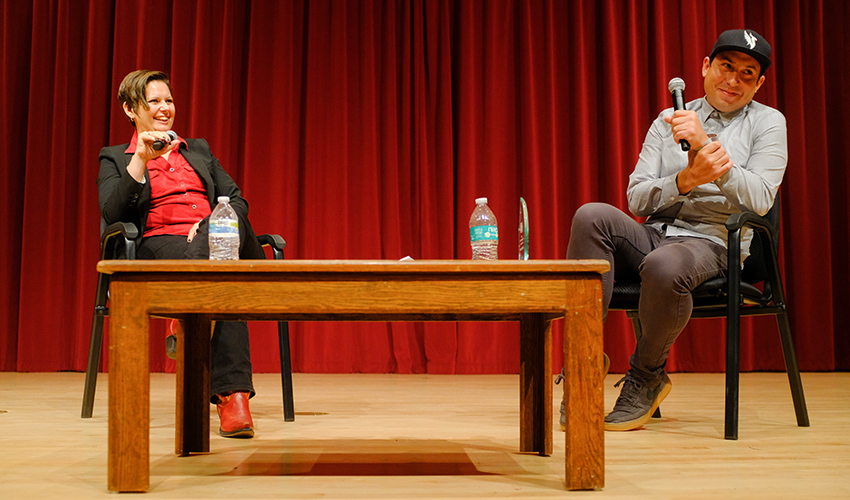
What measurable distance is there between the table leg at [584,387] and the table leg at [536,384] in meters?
0.28

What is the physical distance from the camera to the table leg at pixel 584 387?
48.3 inches

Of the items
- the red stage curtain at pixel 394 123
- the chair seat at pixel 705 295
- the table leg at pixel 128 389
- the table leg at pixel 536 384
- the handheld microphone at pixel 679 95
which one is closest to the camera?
the table leg at pixel 128 389

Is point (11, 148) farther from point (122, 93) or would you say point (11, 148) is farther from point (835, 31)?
point (835, 31)

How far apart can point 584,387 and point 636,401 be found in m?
0.71

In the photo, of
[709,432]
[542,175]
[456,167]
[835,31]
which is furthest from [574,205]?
[709,432]

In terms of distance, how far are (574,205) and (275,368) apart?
1.97 metres

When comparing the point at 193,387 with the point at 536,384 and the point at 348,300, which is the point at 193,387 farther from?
the point at 536,384

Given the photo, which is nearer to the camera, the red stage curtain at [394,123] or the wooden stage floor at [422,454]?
the wooden stage floor at [422,454]

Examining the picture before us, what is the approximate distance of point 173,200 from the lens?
6.98 feet

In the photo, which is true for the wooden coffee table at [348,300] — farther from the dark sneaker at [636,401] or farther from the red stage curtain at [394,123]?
the red stage curtain at [394,123]

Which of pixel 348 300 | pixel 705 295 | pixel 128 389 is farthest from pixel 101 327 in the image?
pixel 705 295

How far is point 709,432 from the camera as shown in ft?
6.10

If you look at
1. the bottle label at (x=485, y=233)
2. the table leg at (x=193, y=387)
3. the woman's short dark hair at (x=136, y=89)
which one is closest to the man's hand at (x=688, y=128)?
the bottle label at (x=485, y=233)

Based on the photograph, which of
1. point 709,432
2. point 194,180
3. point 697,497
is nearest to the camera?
point 697,497
